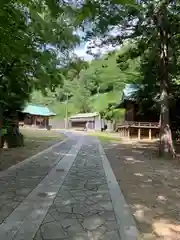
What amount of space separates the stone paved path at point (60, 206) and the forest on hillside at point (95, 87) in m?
4.48

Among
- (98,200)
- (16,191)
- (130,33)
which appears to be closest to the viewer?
(98,200)

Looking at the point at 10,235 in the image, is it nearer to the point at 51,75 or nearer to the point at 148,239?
the point at 148,239

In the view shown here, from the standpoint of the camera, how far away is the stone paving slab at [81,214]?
4.25 metres

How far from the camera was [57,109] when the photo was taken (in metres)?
63.3

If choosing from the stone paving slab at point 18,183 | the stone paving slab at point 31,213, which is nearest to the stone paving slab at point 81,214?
A: the stone paving slab at point 31,213

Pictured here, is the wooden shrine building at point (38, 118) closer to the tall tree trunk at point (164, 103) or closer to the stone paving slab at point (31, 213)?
the tall tree trunk at point (164, 103)

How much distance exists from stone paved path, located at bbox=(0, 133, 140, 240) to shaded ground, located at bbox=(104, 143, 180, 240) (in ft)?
0.91

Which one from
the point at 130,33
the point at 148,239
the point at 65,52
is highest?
the point at 130,33

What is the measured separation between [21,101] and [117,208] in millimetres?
13241

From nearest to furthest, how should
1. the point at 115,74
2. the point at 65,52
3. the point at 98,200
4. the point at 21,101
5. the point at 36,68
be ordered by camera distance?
the point at 98,200 → the point at 36,68 → the point at 65,52 → the point at 21,101 → the point at 115,74

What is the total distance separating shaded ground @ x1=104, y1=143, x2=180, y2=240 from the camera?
4621 millimetres

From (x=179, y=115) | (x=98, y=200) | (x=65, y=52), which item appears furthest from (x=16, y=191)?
(x=179, y=115)

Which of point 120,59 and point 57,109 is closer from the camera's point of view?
point 120,59

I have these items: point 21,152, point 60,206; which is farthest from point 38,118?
Answer: point 60,206
